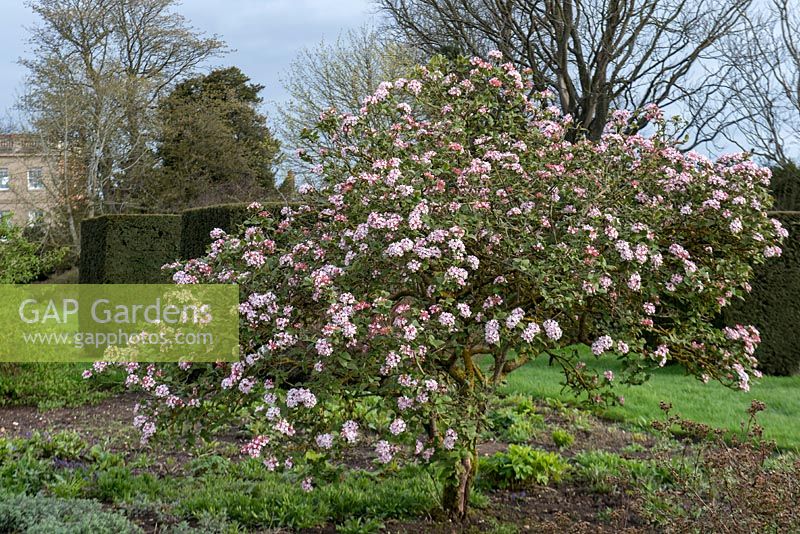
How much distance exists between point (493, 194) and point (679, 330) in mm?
1389

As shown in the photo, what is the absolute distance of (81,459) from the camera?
17.1 ft

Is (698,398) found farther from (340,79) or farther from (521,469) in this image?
(340,79)

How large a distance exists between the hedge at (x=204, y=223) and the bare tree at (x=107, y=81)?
498 inches

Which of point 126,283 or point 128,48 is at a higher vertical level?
point 128,48

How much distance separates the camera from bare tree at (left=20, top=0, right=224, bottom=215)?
2073cm

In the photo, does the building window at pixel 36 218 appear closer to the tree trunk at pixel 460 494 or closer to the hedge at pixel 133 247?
the hedge at pixel 133 247

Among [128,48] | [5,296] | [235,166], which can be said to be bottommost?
[5,296]

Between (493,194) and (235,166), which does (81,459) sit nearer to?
(493,194)

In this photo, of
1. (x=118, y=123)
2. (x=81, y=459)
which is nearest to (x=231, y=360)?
(x=81, y=459)

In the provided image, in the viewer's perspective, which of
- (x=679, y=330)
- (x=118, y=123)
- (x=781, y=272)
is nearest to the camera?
(x=679, y=330)

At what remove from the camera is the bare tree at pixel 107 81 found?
68.0 ft
